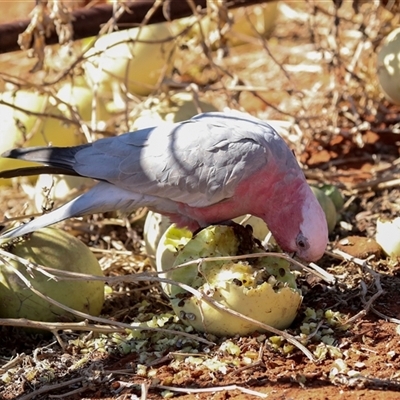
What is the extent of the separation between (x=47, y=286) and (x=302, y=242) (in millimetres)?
985

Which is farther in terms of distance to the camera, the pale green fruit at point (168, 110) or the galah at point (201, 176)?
the pale green fruit at point (168, 110)

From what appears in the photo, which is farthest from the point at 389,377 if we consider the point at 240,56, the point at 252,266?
the point at 240,56

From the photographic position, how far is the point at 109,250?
3.76 m

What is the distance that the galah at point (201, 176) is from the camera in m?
3.06

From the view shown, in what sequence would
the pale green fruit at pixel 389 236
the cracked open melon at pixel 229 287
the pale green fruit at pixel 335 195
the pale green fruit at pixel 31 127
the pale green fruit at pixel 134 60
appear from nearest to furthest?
the cracked open melon at pixel 229 287 < the pale green fruit at pixel 389 236 < the pale green fruit at pixel 335 195 < the pale green fruit at pixel 31 127 < the pale green fruit at pixel 134 60

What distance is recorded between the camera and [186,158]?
10.1ft

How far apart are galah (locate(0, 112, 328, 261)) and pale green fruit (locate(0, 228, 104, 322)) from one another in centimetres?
10

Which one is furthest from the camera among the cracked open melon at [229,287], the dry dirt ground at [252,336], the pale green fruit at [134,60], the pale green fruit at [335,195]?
the pale green fruit at [134,60]

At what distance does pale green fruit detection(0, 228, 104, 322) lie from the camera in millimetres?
3029

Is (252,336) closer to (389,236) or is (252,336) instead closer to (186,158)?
(186,158)

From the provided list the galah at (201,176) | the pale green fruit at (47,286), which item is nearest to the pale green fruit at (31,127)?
the galah at (201,176)

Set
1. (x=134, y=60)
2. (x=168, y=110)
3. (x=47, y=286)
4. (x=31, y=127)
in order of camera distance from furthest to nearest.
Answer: (x=134, y=60), (x=31, y=127), (x=168, y=110), (x=47, y=286)

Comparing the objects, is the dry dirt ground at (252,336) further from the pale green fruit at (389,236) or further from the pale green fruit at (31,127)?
the pale green fruit at (31,127)

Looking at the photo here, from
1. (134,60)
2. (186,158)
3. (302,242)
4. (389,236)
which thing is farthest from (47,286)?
(134,60)
